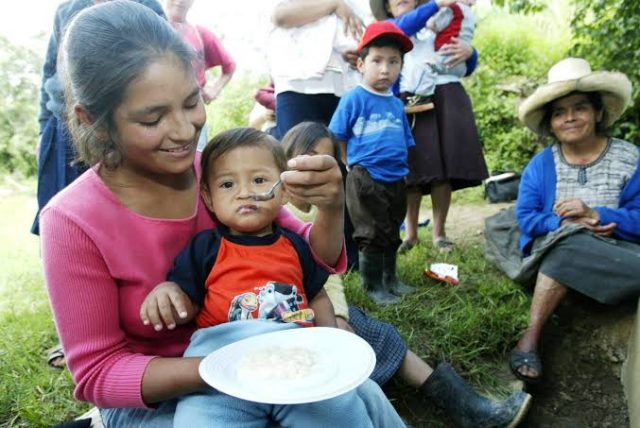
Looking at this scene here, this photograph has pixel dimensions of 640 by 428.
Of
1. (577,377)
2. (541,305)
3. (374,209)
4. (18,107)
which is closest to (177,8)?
(374,209)

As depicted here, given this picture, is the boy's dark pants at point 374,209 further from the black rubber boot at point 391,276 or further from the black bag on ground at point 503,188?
the black bag on ground at point 503,188

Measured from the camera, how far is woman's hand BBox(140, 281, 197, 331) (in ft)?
4.30

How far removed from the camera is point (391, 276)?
10.9 feet

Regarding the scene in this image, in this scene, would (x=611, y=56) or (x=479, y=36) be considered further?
(x=479, y=36)

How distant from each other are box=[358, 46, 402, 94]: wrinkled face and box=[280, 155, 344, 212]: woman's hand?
1806 mm

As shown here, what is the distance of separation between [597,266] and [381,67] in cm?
165

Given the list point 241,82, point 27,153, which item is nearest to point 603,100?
point 241,82

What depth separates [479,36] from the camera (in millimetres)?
8648

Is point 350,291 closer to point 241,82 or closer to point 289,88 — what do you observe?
point 289,88

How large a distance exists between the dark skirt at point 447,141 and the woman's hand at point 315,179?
2463mm

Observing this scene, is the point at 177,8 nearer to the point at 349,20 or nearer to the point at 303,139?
the point at 349,20

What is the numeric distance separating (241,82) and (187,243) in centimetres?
937

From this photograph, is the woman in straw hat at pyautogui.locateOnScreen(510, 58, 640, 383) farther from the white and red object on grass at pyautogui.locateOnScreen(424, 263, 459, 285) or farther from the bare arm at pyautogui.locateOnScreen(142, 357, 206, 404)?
the bare arm at pyautogui.locateOnScreen(142, 357, 206, 404)

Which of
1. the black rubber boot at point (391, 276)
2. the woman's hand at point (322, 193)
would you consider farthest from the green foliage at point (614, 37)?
the woman's hand at point (322, 193)
